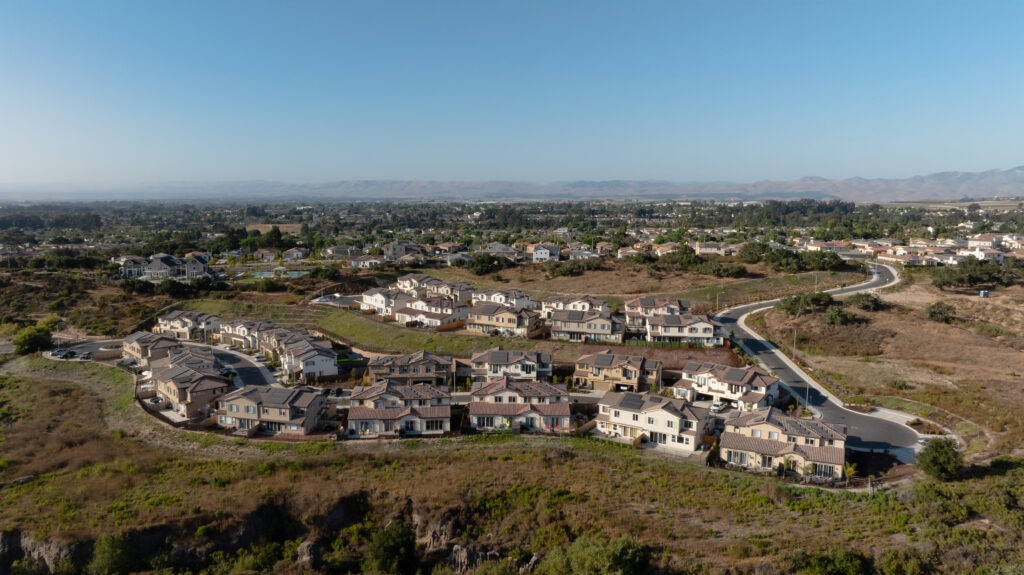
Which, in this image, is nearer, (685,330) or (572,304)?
(685,330)

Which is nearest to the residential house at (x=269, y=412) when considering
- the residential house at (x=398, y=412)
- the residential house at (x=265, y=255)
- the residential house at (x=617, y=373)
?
the residential house at (x=398, y=412)

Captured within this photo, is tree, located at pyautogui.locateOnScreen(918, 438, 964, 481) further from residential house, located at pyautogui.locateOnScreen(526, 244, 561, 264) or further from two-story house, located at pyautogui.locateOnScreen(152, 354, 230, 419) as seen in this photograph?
residential house, located at pyautogui.locateOnScreen(526, 244, 561, 264)

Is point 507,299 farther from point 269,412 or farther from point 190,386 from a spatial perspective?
point 190,386

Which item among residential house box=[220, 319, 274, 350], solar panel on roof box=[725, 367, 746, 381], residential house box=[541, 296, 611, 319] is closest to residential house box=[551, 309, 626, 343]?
residential house box=[541, 296, 611, 319]

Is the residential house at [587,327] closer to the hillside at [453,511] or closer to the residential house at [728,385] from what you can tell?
the residential house at [728,385]

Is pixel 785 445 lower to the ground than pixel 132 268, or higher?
lower

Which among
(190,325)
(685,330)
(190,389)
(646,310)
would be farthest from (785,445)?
(190,325)
